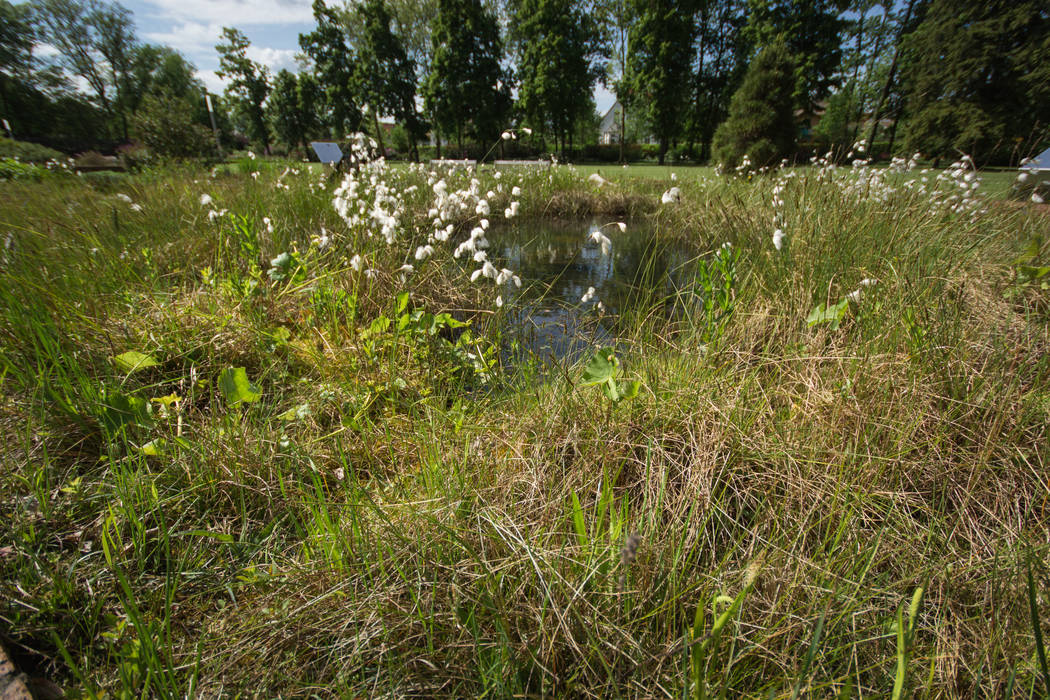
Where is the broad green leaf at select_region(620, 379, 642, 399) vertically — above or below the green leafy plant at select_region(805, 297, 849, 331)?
below

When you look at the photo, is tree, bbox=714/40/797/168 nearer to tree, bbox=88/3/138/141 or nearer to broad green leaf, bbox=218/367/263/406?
broad green leaf, bbox=218/367/263/406

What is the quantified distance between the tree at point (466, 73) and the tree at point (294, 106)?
12.5 m

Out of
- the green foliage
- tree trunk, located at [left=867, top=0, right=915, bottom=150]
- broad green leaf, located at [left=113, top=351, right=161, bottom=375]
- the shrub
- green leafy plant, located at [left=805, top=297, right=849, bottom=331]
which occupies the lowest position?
broad green leaf, located at [left=113, top=351, right=161, bottom=375]

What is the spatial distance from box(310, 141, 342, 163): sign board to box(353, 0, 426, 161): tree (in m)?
23.6

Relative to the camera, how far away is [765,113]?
13.6 meters

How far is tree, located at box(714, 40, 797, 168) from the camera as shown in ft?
44.8

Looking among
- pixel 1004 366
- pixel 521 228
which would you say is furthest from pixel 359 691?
pixel 521 228

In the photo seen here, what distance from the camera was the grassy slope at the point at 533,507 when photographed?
35.9 inches

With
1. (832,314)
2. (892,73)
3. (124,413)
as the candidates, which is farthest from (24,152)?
(892,73)

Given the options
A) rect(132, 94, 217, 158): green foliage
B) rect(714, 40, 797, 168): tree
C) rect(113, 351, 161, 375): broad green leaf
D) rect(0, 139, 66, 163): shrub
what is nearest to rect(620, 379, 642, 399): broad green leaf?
rect(113, 351, 161, 375): broad green leaf

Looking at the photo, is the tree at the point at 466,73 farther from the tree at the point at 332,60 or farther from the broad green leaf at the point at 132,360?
the broad green leaf at the point at 132,360

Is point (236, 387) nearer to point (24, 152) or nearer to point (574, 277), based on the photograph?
point (574, 277)

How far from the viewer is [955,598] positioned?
102 cm

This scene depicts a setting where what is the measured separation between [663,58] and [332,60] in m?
26.1
